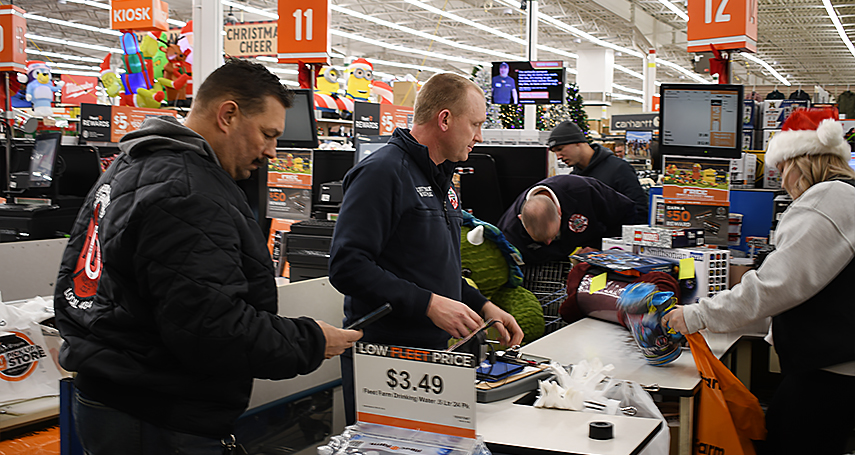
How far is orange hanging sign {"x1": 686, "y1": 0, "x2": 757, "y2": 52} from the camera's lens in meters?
4.16

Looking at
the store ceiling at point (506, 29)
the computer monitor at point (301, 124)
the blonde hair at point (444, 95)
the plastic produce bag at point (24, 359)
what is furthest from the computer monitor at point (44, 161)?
the store ceiling at point (506, 29)

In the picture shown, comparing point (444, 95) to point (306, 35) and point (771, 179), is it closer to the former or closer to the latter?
point (771, 179)

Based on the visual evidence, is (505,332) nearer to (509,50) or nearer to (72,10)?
(72,10)

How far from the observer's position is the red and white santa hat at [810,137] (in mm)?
2414

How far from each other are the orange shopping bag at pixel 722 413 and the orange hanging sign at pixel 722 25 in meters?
2.50

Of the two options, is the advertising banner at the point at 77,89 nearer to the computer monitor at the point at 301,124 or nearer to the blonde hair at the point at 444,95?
the computer monitor at the point at 301,124

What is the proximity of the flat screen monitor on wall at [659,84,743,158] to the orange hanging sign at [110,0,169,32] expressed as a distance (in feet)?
21.4

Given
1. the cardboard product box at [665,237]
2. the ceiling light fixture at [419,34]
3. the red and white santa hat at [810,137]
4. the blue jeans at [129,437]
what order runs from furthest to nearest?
the ceiling light fixture at [419,34] < the cardboard product box at [665,237] < the red and white santa hat at [810,137] < the blue jeans at [129,437]

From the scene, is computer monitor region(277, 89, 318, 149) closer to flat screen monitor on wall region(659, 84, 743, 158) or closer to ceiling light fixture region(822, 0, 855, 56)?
flat screen monitor on wall region(659, 84, 743, 158)

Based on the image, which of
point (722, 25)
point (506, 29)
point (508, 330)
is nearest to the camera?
point (508, 330)

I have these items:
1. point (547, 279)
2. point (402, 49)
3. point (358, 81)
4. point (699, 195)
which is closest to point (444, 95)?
point (547, 279)

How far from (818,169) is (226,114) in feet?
6.81


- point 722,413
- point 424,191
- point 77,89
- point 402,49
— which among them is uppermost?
point 402,49

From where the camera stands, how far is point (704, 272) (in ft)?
10.1
